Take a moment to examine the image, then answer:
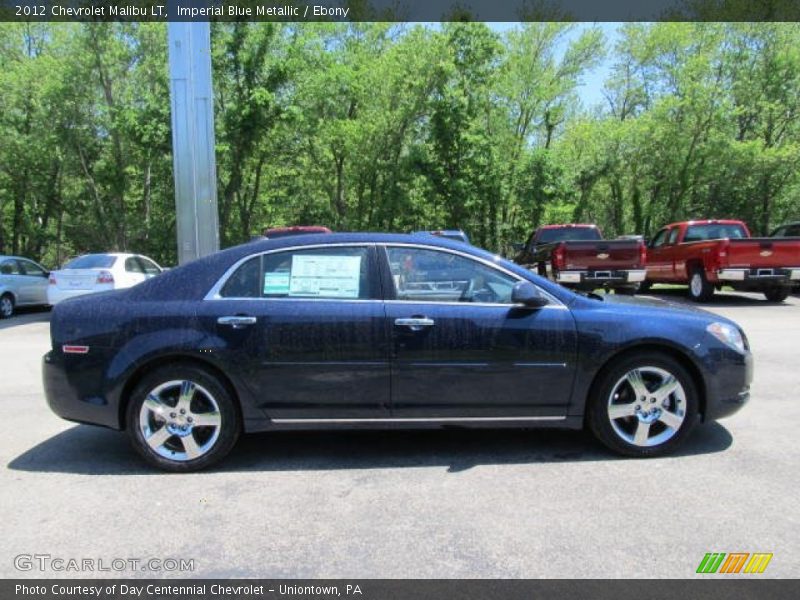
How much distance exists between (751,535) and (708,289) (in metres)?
12.6

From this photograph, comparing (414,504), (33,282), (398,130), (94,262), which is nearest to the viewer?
(414,504)

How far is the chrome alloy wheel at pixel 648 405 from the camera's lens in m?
4.45

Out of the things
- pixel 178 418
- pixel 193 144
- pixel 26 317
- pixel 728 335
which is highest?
pixel 193 144

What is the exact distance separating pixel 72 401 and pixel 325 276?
1.95m

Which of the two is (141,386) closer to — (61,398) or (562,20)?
(61,398)

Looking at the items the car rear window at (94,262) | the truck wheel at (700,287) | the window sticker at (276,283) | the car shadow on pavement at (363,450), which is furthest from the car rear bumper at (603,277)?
the window sticker at (276,283)

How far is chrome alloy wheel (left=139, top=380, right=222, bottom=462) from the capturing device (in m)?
4.33

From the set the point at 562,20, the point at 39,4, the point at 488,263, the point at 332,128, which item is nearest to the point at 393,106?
the point at 332,128

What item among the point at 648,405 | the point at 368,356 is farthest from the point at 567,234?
the point at 368,356

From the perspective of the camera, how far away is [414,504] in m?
3.75

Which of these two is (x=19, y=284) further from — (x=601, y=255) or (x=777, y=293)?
(x=777, y=293)
